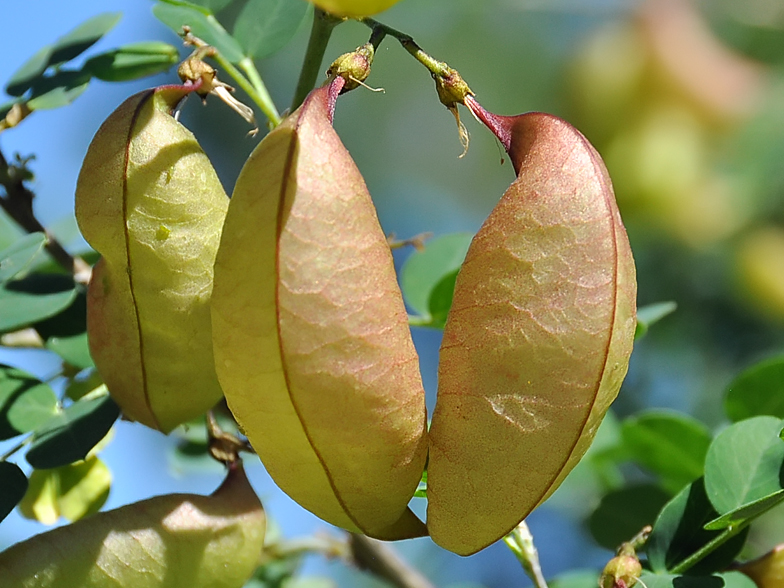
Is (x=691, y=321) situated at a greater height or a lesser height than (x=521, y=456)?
lesser

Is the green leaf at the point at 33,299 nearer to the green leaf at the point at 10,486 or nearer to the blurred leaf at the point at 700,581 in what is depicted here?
the green leaf at the point at 10,486

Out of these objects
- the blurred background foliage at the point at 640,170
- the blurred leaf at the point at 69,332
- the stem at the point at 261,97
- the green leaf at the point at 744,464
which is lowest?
the blurred background foliage at the point at 640,170

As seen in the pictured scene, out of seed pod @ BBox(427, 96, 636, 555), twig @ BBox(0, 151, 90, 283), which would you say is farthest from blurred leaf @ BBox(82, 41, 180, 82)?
seed pod @ BBox(427, 96, 636, 555)

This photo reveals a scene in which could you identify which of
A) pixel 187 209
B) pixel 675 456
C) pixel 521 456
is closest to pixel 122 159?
pixel 187 209

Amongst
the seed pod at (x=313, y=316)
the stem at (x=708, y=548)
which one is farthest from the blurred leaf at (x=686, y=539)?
the seed pod at (x=313, y=316)

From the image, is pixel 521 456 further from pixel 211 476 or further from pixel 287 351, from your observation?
→ pixel 211 476

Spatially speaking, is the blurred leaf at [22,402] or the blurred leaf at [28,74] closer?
the blurred leaf at [22,402]
